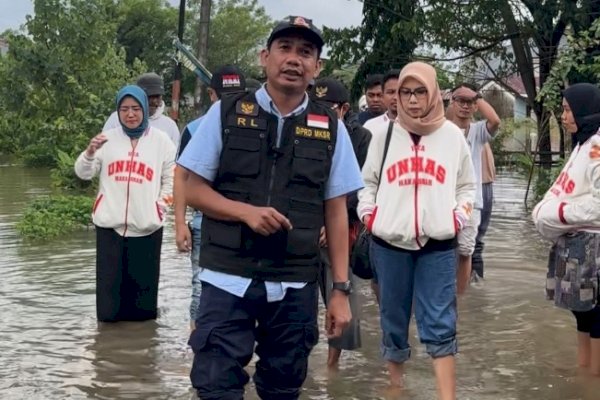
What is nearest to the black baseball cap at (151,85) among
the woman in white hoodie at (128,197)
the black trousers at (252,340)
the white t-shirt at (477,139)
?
the woman in white hoodie at (128,197)

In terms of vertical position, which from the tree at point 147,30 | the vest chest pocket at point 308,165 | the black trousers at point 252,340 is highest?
the tree at point 147,30

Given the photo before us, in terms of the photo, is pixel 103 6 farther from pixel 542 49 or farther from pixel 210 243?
pixel 210 243

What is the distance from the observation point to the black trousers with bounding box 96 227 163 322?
Result: 7574 millimetres

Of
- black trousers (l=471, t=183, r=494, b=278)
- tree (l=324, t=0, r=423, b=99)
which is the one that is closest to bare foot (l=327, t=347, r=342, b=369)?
black trousers (l=471, t=183, r=494, b=278)

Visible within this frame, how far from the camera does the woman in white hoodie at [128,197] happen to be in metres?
7.51

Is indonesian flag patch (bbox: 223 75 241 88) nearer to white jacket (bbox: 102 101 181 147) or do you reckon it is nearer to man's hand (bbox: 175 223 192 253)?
man's hand (bbox: 175 223 192 253)

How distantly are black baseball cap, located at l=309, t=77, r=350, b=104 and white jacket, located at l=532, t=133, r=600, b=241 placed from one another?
4.84ft

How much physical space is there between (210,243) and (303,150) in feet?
1.80

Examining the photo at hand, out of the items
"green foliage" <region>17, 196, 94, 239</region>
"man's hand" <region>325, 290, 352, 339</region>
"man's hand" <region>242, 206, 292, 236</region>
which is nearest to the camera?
"man's hand" <region>242, 206, 292, 236</region>

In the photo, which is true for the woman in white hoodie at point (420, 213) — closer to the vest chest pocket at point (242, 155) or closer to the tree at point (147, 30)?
the vest chest pocket at point (242, 155)

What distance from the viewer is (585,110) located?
19.4 ft

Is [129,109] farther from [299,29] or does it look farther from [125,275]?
[299,29]

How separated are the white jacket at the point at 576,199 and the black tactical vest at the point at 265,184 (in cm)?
222

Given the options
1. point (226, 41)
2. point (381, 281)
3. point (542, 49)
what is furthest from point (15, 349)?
point (226, 41)
